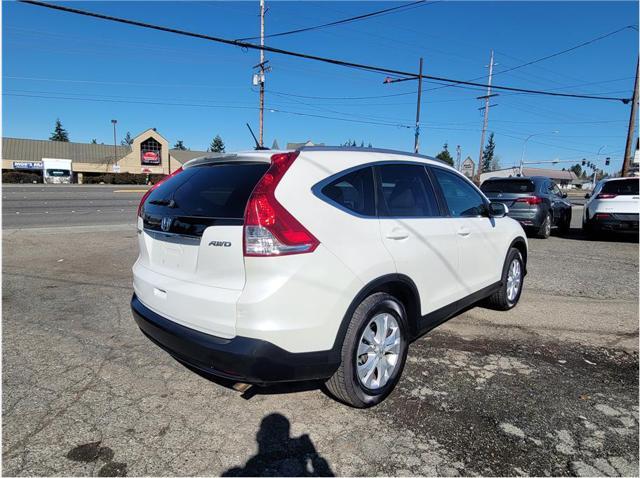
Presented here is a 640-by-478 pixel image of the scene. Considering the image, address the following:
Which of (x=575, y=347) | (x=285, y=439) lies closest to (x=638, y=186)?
(x=575, y=347)

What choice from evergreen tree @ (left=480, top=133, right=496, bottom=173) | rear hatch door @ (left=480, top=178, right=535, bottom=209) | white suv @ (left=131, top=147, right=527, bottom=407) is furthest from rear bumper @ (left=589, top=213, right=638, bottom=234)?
evergreen tree @ (left=480, top=133, right=496, bottom=173)

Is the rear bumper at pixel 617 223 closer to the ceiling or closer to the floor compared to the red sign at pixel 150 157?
closer to the floor

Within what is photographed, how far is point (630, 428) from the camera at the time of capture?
2695mm

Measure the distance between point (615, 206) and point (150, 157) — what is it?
225ft

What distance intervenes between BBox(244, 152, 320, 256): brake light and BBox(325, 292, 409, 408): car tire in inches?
25.2

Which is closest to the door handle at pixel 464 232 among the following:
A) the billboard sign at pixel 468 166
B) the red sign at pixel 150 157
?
the billboard sign at pixel 468 166

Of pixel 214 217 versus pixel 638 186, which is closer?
pixel 214 217

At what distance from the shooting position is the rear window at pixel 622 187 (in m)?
10.1

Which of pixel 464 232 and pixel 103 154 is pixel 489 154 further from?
pixel 464 232

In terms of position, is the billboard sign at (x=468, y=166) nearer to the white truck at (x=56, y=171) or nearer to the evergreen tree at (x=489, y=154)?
the white truck at (x=56, y=171)

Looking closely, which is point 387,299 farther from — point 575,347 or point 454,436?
point 575,347

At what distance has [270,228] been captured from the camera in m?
2.35

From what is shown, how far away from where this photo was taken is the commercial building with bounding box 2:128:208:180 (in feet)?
211

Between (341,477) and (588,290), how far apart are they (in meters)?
5.47
